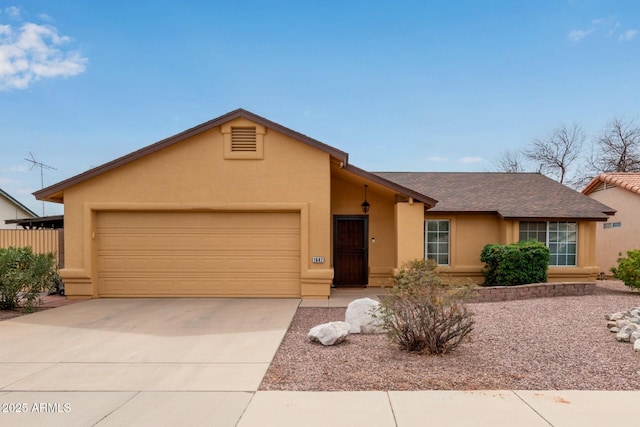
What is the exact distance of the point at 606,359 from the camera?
564 cm

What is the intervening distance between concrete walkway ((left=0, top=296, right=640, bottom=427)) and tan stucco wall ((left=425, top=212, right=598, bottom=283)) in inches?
332

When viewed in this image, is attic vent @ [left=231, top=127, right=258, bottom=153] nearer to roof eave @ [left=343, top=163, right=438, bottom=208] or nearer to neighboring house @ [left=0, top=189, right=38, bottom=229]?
roof eave @ [left=343, top=163, right=438, bottom=208]

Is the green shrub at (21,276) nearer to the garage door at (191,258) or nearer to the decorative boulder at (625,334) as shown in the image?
the garage door at (191,258)

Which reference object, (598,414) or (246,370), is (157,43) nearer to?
(246,370)

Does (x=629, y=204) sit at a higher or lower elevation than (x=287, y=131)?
lower

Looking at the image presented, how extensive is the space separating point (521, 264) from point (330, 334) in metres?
7.94

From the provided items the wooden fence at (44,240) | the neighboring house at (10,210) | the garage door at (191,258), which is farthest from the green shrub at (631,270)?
the neighboring house at (10,210)

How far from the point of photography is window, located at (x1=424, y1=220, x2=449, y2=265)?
1377cm

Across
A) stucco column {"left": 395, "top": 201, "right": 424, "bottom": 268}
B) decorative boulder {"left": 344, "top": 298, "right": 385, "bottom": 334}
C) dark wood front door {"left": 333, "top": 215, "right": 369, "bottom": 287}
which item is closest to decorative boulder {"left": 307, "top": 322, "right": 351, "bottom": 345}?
decorative boulder {"left": 344, "top": 298, "right": 385, "bottom": 334}

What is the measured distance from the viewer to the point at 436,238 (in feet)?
45.3

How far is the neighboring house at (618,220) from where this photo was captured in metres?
16.1

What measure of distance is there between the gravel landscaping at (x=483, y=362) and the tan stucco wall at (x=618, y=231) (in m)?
10.7

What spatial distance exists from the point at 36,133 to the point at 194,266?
2023 cm

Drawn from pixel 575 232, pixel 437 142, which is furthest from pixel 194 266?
pixel 437 142
